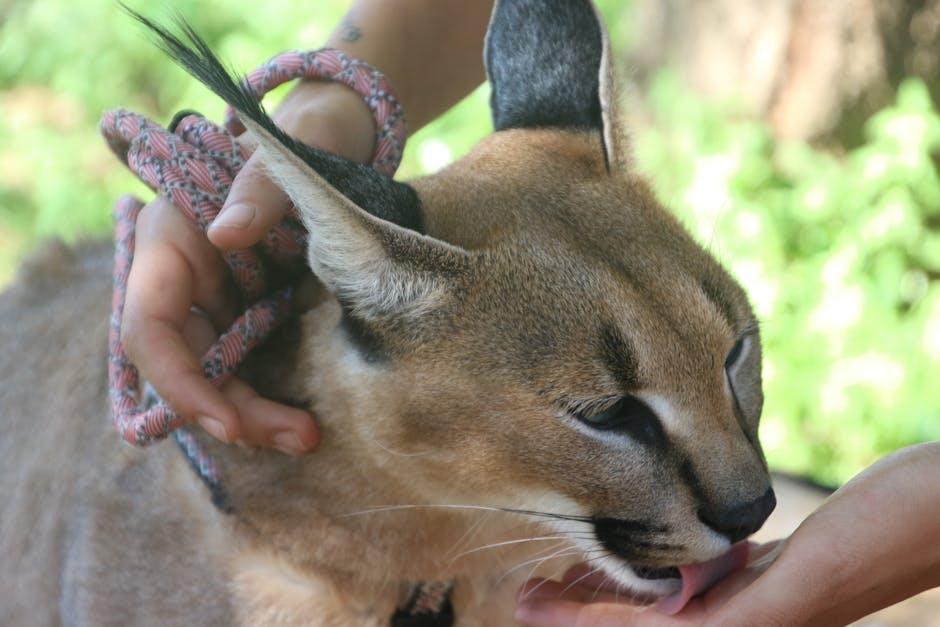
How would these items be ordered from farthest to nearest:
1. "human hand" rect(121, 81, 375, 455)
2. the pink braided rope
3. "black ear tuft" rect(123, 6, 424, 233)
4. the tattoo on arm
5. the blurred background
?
1. the blurred background
2. the tattoo on arm
3. the pink braided rope
4. "human hand" rect(121, 81, 375, 455)
5. "black ear tuft" rect(123, 6, 424, 233)

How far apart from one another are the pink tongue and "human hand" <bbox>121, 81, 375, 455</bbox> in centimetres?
74

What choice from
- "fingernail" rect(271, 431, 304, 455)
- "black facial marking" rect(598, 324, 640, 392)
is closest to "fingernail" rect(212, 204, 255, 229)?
"fingernail" rect(271, 431, 304, 455)

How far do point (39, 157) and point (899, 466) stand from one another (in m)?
4.98

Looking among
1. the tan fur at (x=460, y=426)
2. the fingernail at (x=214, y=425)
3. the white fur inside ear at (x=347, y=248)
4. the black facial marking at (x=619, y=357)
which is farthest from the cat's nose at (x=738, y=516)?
the fingernail at (x=214, y=425)

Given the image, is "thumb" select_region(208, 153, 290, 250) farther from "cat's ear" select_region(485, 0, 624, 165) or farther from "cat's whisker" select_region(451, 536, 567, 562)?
"cat's whisker" select_region(451, 536, 567, 562)

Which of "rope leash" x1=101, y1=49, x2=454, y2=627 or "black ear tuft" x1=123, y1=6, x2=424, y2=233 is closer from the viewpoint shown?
"black ear tuft" x1=123, y1=6, x2=424, y2=233

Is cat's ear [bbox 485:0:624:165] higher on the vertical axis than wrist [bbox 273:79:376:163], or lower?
lower

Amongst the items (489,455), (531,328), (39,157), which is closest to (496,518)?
(489,455)

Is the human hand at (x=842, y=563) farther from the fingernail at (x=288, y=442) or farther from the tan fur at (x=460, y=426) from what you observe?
the fingernail at (x=288, y=442)

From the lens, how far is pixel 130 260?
240 centimetres

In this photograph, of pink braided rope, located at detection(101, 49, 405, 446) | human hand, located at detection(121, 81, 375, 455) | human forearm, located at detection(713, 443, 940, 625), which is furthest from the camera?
pink braided rope, located at detection(101, 49, 405, 446)

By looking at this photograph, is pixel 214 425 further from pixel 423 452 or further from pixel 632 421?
pixel 632 421

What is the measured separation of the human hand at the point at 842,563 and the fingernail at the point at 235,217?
94 cm

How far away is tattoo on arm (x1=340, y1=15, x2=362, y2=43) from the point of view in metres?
2.83
